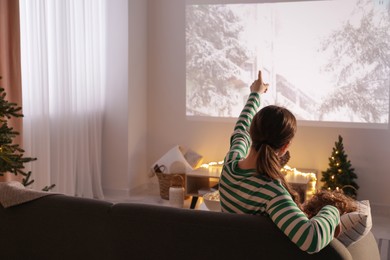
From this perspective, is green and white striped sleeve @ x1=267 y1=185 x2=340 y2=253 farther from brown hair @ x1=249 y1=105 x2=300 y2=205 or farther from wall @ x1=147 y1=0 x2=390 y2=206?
wall @ x1=147 y1=0 x2=390 y2=206

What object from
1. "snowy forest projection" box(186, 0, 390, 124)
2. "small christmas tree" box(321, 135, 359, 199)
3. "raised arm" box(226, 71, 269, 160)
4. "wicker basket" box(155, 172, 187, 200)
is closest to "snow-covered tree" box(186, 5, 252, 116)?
"snowy forest projection" box(186, 0, 390, 124)

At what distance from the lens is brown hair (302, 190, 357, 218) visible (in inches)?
86.2

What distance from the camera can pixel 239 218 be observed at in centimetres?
198

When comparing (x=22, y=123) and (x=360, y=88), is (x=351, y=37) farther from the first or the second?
(x=22, y=123)

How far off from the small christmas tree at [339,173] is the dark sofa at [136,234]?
2613mm

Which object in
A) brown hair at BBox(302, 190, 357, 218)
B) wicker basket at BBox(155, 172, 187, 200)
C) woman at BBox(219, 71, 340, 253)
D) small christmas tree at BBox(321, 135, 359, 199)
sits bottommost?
wicker basket at BBox(155, 172, 187, 200)

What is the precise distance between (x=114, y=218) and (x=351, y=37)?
373 cm

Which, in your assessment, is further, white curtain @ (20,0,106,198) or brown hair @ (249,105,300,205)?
white curtain @ (20,0,106,198)

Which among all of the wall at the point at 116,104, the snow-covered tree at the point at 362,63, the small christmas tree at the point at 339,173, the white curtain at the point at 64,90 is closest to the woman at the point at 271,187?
the white curtain at the point at 64,90

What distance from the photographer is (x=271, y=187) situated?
6.33ft

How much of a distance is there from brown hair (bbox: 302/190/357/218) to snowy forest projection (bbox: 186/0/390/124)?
316 cm

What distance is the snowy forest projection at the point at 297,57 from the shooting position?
205 inches

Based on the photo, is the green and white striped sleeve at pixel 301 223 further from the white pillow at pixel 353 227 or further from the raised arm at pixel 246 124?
the raised arm at pixel 246 124

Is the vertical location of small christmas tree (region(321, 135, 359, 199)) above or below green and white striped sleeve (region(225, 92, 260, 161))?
below
